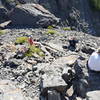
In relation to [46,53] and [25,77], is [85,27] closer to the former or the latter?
[46,53]

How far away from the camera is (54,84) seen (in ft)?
72.9

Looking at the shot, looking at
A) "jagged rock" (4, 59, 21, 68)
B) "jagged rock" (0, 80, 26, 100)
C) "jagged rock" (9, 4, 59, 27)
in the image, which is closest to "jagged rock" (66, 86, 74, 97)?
"jagged rock" (0, 80, 26, 100)

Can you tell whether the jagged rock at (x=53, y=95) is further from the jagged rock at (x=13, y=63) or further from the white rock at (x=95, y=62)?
the jagged rock at (x=13, y=63)

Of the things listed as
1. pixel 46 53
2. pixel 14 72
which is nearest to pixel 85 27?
pixel 46 53

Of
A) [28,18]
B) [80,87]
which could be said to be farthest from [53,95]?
[28,18]

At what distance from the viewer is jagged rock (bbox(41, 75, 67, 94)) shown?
22125 mm

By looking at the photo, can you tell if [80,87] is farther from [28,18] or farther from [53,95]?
[28,18]

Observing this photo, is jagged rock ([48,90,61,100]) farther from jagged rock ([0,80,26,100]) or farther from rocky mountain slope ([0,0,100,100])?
jagged rock ([0,80,26,100])

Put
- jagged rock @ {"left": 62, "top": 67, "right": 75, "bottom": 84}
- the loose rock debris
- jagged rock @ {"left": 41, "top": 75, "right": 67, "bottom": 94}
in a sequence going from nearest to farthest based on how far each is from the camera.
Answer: jagged rock @ {"left": 41, "top": 75, "right": 67, "bottom": 94} < the loose rock debris < jagged rock @ {"left": 62, "top": 67, "right": 75, "bottom": 84}

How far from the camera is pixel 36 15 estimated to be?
61.9 metres

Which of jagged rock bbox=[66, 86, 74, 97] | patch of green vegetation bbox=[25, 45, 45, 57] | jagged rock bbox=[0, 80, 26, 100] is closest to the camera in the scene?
jagged rock bbox=[0, 80, 26, 100]

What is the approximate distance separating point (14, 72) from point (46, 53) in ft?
22.3

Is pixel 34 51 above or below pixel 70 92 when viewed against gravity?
below

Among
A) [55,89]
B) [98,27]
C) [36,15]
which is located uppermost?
[55,89]
